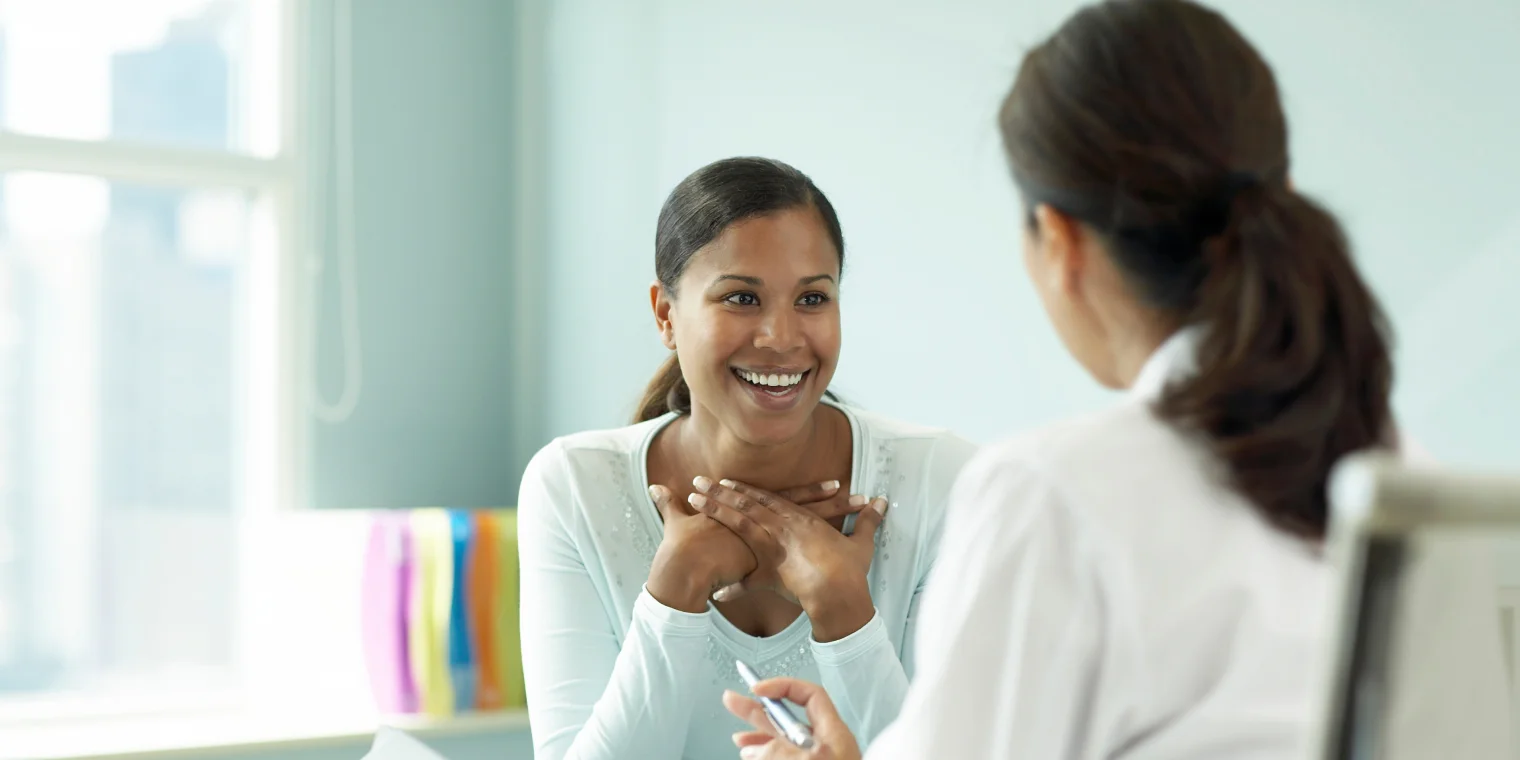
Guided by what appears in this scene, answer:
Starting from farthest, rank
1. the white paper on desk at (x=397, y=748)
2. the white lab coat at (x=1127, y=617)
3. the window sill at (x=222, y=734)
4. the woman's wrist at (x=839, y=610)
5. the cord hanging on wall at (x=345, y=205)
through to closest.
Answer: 1. the cord hanging on wall at (x=345, y=205)
2. the window sill at (x=222, y=734)
3. the woman's wrist at (x=839, y=610)
4. the white paper on desk at (x=397, y=748)
5. the white lab coat at (x=1127, y=617)

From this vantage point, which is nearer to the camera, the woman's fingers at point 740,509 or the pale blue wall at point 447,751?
the woman's fingers at point 740,509

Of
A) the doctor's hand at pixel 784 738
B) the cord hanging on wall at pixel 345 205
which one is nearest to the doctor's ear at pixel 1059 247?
the doctor's hand at pixel 784 738

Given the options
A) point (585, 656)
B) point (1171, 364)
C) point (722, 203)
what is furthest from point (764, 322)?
point (1171, 364)

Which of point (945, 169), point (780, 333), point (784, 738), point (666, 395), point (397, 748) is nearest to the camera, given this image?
point (784, 738)

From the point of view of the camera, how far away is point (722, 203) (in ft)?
5.02

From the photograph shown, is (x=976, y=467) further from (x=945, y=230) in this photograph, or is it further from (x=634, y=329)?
(x=634, y=329)

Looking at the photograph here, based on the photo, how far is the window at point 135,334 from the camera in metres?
3.02

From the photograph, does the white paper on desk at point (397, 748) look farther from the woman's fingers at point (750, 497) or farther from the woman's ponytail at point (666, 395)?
the woman's ponytail at point (666, 395)

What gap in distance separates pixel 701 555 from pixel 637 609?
0.09 m

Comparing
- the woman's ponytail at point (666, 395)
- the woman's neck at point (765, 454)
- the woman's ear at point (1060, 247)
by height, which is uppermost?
the woman's ear at point (1060, 247)

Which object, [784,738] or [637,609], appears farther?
[637,609]

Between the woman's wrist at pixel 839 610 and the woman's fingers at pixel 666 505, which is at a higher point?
the woman's fingers at pixel 666 505

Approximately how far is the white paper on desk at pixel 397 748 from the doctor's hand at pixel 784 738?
1.12 feet

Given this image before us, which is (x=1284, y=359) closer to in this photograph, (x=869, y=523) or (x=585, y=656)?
(x=869, y=523)
